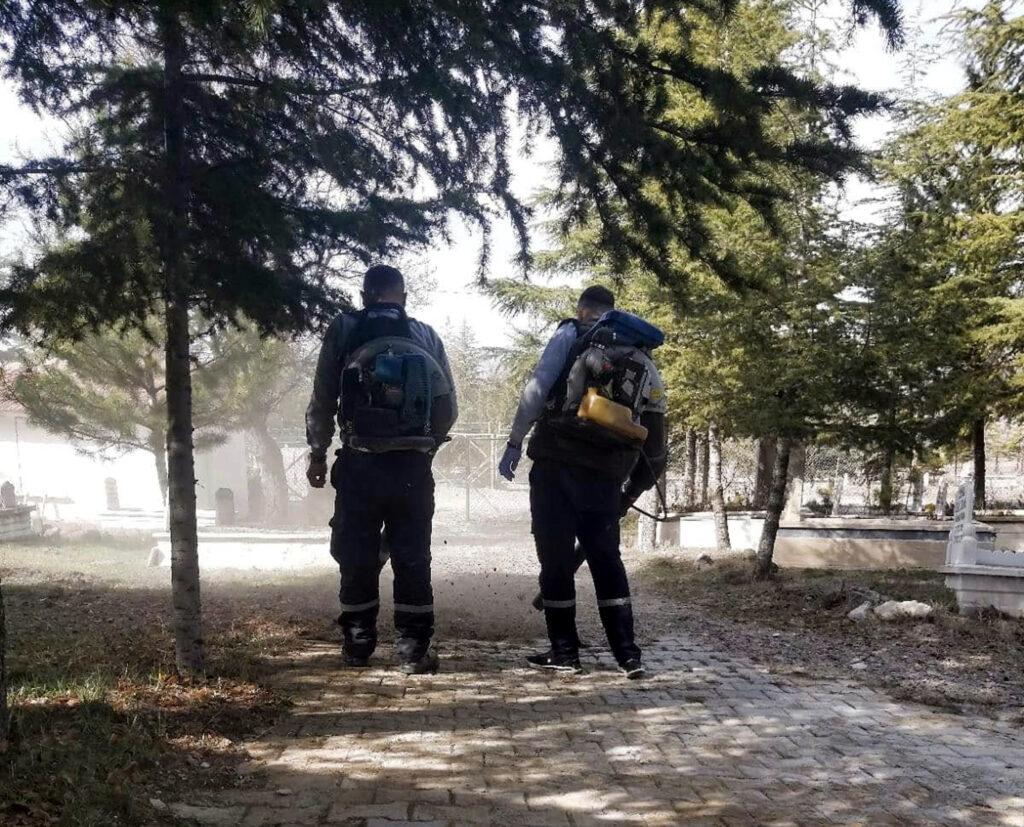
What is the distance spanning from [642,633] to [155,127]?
4703mm

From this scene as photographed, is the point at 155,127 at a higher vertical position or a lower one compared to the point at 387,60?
lower

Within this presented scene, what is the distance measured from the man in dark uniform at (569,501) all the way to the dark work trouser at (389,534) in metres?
0.56

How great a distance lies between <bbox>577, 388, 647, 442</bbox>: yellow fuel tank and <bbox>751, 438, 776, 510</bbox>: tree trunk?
1017 cm

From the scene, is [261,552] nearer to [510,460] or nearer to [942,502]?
[510,460]

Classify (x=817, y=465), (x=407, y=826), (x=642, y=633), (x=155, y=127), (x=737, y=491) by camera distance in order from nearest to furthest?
1. (x=407, y=826)
2. (x=155, y=127)
3. (x=642, y=633)
4. (x=737, y=491)
5. (x=817, y=465)

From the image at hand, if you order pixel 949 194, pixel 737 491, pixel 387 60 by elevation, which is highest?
pixel 949 194

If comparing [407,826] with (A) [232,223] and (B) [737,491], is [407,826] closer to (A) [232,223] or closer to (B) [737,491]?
(A) [232,223]

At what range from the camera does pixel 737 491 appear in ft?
78.0

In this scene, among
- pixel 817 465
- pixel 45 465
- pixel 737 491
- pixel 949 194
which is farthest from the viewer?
pixel 45 465

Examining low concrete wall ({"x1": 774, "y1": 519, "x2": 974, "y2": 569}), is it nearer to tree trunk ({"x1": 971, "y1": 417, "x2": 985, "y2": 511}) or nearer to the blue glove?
tree trunk ({"x1": 971, "y1": 417, "x2": 985, "y2": 511})

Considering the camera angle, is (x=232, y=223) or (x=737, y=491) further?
(x=737, y=491)

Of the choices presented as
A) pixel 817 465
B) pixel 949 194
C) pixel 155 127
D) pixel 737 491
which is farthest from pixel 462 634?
pixel 817 465

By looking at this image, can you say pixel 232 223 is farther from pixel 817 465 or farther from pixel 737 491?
pixel 817 465

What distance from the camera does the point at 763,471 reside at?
16281 mm
